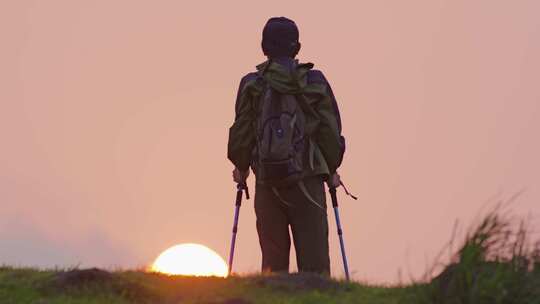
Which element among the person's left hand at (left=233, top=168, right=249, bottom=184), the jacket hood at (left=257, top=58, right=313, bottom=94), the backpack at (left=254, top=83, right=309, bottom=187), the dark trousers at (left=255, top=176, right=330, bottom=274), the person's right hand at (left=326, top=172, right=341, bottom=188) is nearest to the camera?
the backpack at (left=254, top=83, right=309, bottom=187)

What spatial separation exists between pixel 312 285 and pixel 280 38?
11.9 ft

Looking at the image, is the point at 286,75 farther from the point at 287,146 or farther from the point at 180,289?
the point at 180,289

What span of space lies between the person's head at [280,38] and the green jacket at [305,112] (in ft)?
0.44

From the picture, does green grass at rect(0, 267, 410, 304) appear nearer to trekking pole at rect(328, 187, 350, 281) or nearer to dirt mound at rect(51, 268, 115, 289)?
dirt mound at rect(51, 268, 115, 289)

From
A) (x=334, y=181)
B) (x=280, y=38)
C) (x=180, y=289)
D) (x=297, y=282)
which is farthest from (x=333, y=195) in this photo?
(x=180, y=289)

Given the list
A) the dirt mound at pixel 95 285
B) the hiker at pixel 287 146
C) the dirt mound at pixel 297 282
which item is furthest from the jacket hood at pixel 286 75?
the dirt mound at pixel 95 285

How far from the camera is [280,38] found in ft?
47.4

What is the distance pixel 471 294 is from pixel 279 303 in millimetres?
2092

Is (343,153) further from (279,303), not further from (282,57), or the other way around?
(279,303)

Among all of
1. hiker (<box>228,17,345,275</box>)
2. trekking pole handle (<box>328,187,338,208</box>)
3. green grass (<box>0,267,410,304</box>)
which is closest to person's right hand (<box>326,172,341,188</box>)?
hiker (<box>228,17,345,275</box>)

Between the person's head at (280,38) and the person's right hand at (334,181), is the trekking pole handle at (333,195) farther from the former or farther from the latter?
the person's head at (280,38)

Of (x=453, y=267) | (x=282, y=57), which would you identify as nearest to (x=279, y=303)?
(x=453, y=267)

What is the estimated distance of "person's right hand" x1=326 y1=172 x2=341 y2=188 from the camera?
14.6m

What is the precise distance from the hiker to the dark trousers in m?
0.01
